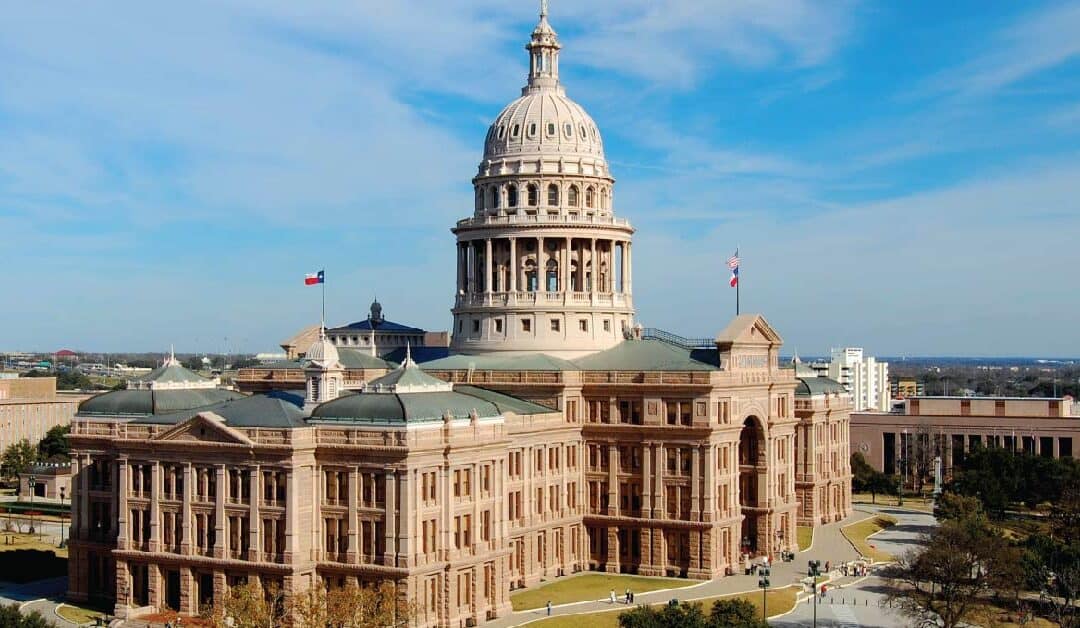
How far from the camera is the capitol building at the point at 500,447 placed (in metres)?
92.4

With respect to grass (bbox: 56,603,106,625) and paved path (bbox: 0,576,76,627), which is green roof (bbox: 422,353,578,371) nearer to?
paved path (bbox: 0,576,76,627)

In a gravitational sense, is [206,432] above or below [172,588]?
above

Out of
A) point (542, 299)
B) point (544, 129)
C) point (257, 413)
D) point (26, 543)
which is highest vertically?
point (544, 129)

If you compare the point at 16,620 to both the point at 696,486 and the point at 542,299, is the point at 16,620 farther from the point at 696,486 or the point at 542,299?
the point at 542,299

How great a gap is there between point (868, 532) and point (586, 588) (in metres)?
46.7

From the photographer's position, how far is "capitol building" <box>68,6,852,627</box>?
3639 inches

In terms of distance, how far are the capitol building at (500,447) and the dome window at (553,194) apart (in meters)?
0.50

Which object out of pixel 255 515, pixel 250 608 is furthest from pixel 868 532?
pixel 250 608

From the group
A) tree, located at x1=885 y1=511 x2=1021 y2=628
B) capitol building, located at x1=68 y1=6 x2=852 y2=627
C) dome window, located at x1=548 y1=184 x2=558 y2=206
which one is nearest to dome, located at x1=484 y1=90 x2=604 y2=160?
capitol building, located at x1=68 y1=6 x2=852 y2=627

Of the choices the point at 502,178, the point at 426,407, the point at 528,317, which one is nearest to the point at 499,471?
the point at 426,407

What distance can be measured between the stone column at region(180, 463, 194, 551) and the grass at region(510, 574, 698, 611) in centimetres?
2444

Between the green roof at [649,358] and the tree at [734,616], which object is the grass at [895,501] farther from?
the tree at [734,616]

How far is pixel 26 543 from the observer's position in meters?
133

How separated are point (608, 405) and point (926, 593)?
31094 mm
